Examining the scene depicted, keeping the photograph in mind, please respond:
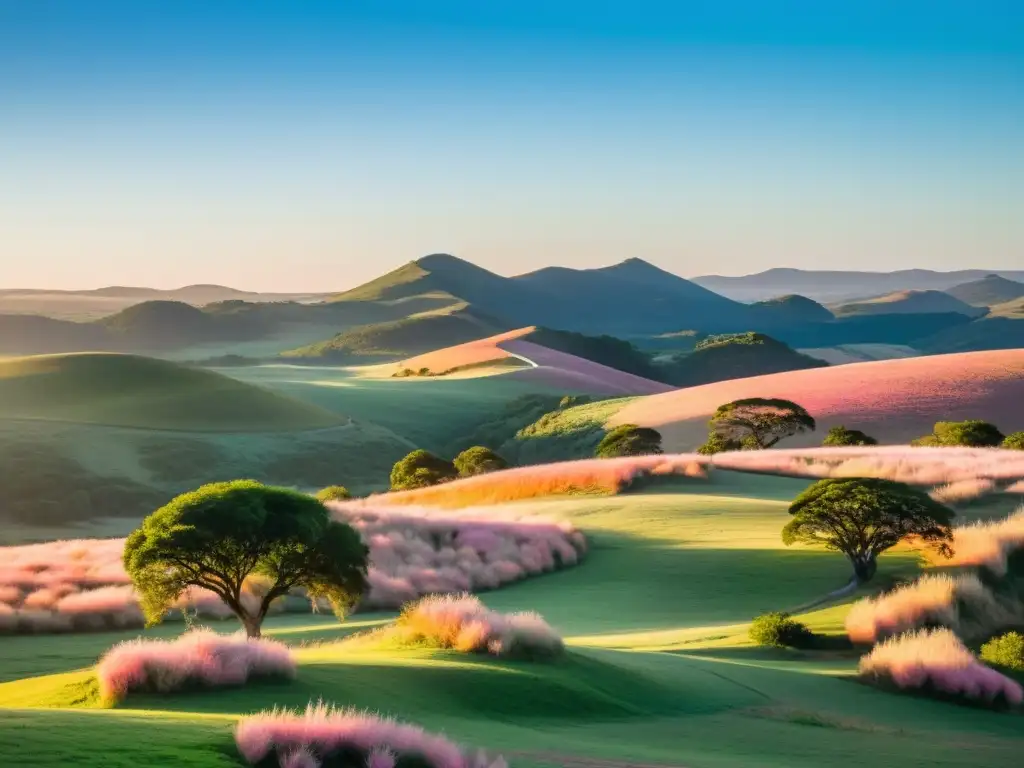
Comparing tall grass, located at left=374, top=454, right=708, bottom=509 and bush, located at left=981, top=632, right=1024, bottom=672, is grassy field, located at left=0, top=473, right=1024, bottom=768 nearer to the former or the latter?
bush, located at left=981, top=632, right=1024, bottom=672

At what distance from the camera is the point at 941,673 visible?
1850 centimetres

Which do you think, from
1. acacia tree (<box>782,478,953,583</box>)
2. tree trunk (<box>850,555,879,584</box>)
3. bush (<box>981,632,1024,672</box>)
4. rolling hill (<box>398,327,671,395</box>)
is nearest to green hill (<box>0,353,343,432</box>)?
rolling hill (<box>398,327,671,395</box>)

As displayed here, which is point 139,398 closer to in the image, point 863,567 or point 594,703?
point 863,567

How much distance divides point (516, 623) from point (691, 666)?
128 inches

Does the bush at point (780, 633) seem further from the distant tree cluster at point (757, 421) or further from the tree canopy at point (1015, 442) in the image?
the distant tree cluster at point (757, 421)

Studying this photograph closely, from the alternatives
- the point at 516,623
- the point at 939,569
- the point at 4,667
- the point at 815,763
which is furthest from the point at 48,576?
the point at 815,763

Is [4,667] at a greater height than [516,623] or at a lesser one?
lesser

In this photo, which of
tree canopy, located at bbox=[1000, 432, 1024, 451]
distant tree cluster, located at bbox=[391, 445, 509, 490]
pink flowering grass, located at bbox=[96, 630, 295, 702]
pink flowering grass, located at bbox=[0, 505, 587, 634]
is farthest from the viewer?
distant tree cluster, located at bbox=[391, 445, 509, 490]

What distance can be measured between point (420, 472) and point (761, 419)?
19973 mm

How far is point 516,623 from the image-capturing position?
16.0 meters

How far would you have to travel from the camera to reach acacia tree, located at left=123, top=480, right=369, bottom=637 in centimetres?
2083

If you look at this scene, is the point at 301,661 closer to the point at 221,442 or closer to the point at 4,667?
the point at 4,667

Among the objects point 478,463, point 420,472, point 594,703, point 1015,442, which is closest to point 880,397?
point 1015,442

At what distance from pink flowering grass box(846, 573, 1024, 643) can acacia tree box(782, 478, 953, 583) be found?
243 cm
